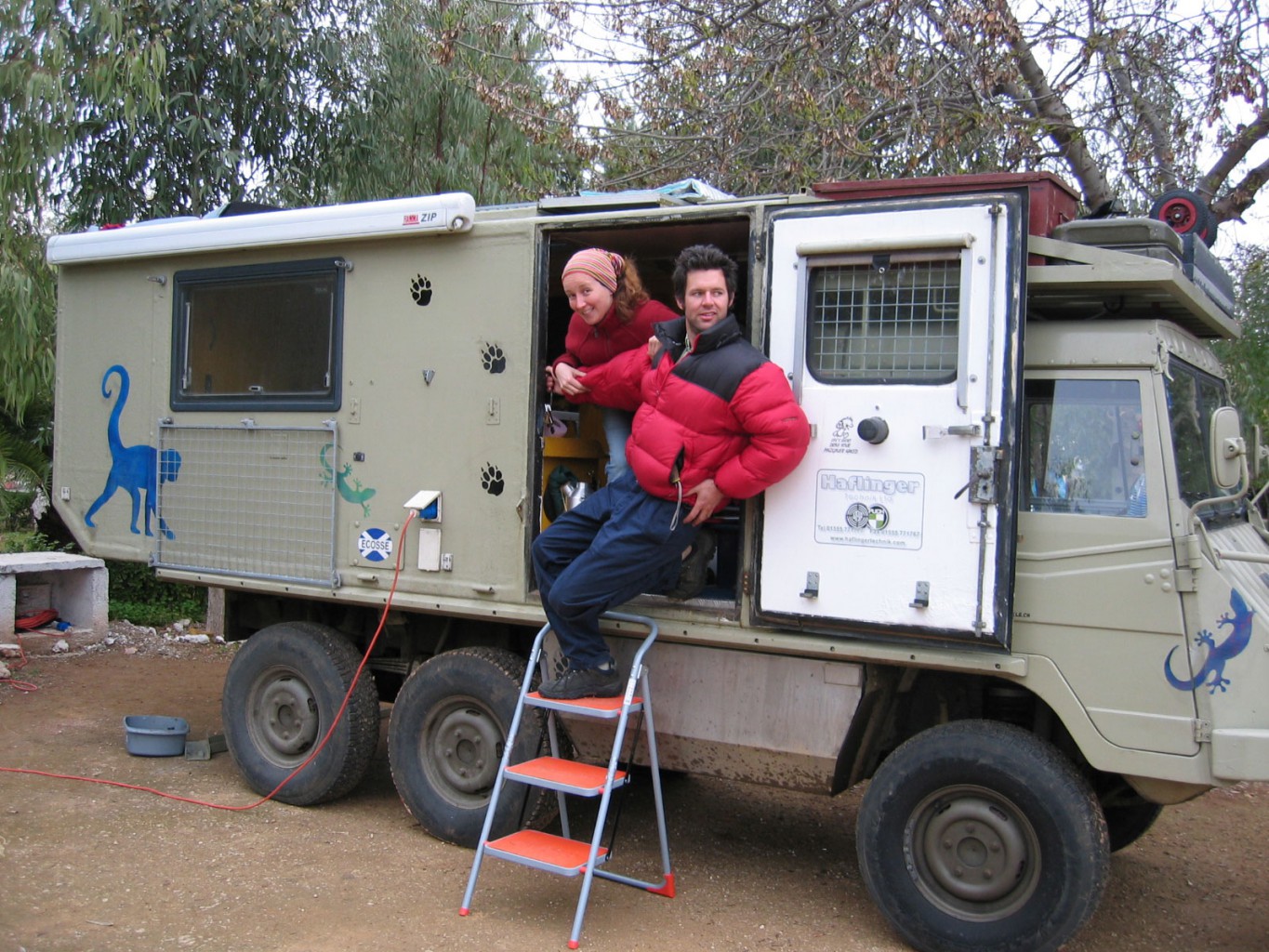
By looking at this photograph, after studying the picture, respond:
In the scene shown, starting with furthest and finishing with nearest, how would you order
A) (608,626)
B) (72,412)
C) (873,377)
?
1. (72,412)
2. (608,626)
3. (873,377)

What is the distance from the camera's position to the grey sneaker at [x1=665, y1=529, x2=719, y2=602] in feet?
17.4

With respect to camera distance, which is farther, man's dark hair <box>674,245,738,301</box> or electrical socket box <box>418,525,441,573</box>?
electrical socket box <box>418,525,441,573</box>

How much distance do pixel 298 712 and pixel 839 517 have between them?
3.30 metres

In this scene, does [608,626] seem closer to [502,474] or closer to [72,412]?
[502,474]

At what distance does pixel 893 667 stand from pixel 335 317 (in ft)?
10.8

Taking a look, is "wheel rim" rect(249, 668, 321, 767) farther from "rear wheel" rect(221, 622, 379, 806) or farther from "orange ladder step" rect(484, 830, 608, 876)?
"orange ladder step" rect(484, 830, 608, 876)

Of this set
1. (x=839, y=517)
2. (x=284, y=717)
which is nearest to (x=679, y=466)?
(x=839, y=517)

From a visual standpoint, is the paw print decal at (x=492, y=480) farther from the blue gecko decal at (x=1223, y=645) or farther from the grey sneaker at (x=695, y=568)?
the blue gecko decal at (x=1223, y=645)

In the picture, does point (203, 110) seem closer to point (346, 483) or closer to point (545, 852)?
point (346, 483)

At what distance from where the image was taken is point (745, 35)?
9.51m

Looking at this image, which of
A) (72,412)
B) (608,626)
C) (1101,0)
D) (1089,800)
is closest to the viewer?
(1089,800)

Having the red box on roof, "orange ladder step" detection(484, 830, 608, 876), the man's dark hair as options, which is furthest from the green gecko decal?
the red box on roof

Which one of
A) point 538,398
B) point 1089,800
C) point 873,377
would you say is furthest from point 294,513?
point 1089,800

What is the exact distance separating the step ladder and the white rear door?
2.29 ft
